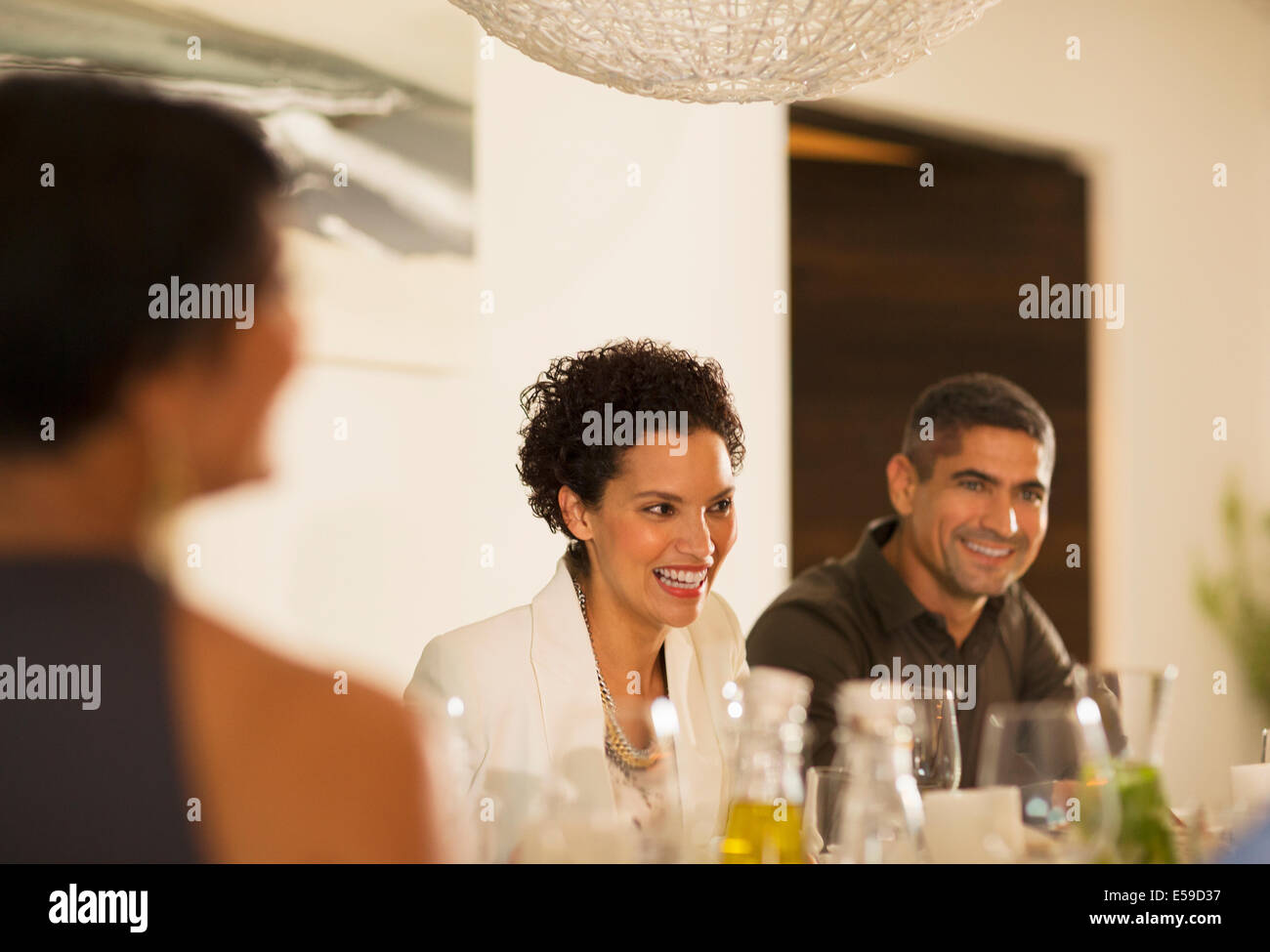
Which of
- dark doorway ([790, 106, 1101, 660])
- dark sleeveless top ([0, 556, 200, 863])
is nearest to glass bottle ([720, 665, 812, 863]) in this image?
dark sleeveless top ([0, 556, 200, 863])

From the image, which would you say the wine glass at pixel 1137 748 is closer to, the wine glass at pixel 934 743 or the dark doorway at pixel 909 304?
the wine glass at pixel 934 743

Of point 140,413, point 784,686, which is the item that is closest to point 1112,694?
point 784,686

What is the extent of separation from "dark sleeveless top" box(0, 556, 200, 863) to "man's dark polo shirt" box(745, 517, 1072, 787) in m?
1.31

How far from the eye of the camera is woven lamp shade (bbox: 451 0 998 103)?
1.36m

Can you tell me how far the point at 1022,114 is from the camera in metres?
3.65

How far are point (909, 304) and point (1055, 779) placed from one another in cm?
265

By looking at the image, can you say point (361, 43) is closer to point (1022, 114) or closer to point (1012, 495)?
point (1012, 495)

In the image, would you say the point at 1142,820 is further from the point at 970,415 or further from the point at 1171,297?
the point at 1171,297

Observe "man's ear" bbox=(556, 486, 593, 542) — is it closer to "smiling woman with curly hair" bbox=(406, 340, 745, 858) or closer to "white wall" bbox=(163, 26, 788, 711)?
"smiling woman with curly hair" bbox=(406, 340, 745, 858)

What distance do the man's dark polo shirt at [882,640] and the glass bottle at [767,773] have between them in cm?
→ 91

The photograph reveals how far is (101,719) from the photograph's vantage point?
660mm

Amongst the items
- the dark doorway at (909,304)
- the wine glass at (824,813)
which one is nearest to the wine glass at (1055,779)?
the wine glass at (824,813)
